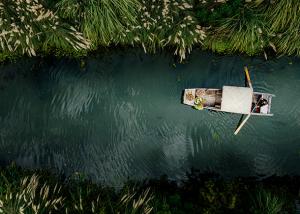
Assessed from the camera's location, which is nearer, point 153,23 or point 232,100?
point 153,23

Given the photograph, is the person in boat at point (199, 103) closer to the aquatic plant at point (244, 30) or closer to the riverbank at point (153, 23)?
the riverbank at point (153, 23)

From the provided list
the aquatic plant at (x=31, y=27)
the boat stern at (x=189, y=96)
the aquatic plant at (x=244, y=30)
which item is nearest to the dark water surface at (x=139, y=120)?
the boat stern at (x=189, y=96)

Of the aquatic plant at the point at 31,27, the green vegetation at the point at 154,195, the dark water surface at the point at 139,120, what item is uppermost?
the aquatic plant at the point at 31,27

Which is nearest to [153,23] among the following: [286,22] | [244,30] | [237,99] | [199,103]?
[244,30]

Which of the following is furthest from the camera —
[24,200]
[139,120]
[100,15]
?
[139,120]

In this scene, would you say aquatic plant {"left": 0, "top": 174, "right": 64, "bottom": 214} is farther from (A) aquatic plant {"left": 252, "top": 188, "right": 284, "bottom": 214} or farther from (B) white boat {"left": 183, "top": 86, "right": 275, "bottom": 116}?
(A) aquatic plant {"left": 252, "top": 188, "right": 284, "bottom": 214}

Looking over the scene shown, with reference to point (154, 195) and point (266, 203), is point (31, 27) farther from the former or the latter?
point (266, 203)

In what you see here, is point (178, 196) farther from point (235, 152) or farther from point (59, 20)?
point (59, 20)
